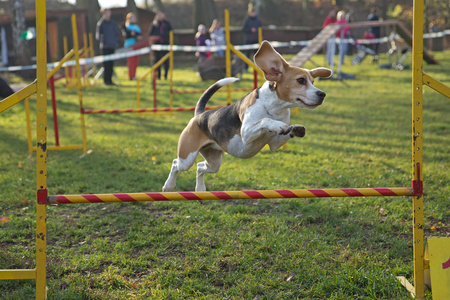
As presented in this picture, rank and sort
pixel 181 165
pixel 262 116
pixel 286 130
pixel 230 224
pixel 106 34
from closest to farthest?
pixel 286 130
pixel 262 116
pixel 181 165
pixel 230 224
pixel 106 34

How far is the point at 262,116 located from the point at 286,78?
33cm

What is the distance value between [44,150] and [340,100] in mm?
10641

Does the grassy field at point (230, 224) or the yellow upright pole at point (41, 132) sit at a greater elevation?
the yellow upright pole at point (41, 132)

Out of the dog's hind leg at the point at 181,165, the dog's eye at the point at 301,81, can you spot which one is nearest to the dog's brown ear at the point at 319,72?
the dog's eye at the point at 301,81

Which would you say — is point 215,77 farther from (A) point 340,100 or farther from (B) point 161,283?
(B) point 161,283

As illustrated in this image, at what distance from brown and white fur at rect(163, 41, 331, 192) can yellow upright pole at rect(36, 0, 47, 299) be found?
120 cm

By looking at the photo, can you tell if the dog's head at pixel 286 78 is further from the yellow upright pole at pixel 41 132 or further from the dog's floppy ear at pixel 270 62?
the yellow upright pole at pixel 41 132

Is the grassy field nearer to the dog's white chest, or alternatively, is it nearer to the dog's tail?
the dog's white chest

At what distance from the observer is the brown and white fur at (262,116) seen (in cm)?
346

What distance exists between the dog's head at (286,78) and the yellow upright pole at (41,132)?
4.93ft

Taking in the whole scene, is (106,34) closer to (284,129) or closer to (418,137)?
(284,129)

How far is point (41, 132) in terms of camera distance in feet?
11.0

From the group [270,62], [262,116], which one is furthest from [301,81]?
[262,116]

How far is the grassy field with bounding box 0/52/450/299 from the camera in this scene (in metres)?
3.82
